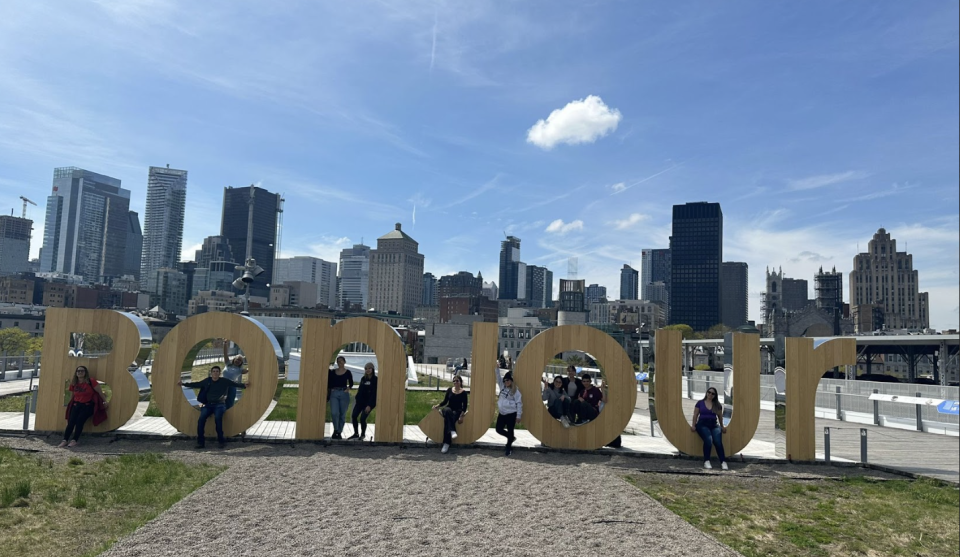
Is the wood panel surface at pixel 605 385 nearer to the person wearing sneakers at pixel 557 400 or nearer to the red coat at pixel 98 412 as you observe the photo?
the person wearing sneakers at pixel 557 400

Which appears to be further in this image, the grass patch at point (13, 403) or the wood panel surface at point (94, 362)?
the grass patch at point (13, 403)

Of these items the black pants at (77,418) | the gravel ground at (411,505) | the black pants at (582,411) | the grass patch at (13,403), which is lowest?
the grass patch at (13,403)

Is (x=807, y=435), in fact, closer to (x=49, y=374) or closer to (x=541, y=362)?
(x=541, y=362)

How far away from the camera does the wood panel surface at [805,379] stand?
13.3 meters

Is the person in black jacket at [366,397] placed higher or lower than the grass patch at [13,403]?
higher

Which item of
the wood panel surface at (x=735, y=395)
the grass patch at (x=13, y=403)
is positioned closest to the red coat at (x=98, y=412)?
the grass patch at (x=13, y=403)

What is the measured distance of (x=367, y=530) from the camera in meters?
7.74

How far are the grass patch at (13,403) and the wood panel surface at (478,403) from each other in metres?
10.8

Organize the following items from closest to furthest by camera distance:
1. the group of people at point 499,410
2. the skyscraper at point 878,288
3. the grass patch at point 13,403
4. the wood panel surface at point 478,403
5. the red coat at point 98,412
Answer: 1. the group of people at point 499,410
2. the red coat at point 98,412
3. the wood panel surface at point 478,403
4. the grass patch at point 13,403
5. the skyscraper at point 878,288

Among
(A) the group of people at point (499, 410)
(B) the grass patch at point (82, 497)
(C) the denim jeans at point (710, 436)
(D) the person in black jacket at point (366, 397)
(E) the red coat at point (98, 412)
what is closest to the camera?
(B) the grass patch at point (82, 497)

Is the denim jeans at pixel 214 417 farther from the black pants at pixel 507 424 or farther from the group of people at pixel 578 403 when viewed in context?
the group of people at pixel 578 403

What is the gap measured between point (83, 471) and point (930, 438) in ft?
64.6

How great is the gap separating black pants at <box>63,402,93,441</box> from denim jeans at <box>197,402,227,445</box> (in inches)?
85.6

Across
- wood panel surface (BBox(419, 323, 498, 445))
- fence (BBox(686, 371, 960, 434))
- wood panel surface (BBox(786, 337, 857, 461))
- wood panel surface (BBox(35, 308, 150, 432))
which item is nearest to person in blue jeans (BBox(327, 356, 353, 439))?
wood panel surface (BBox(419, 323, 498, 445))
